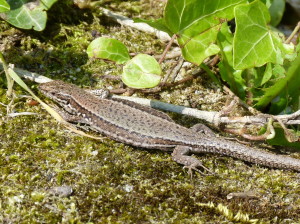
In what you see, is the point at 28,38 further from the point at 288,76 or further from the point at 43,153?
the point at 288,76

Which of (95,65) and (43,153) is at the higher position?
(95,65)

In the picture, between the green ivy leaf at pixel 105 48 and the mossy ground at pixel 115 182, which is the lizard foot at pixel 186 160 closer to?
the mossy ground at pixel 115 182

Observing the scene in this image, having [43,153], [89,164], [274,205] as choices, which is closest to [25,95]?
[43,153]

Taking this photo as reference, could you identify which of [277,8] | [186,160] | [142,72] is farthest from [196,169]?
[277,8]

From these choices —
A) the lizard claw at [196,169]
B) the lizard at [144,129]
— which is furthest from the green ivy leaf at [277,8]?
the lizard claw at [196,169]

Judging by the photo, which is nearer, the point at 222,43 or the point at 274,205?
the point at 274,205

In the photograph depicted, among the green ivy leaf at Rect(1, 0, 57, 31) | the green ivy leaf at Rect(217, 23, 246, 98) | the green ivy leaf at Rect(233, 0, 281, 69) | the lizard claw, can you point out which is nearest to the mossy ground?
the lizard claw
